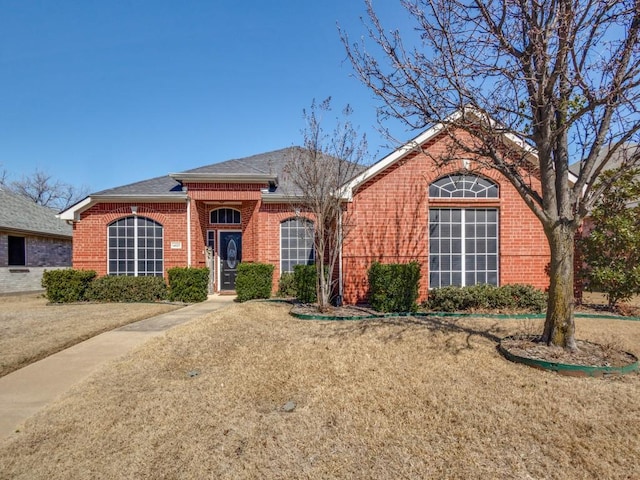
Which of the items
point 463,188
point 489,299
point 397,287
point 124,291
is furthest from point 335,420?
point 124,291

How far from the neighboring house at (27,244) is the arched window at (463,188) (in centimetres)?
1836

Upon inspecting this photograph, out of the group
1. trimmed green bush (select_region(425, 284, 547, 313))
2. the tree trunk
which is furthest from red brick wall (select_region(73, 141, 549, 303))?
the tree trunk

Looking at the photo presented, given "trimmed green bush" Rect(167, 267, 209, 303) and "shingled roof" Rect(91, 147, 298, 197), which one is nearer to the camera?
"trimmed green bush" Rect(167, 267, 209, 303)

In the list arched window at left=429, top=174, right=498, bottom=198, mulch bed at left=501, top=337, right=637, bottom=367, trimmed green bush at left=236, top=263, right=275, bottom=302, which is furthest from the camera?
trimmed green bush at left=236, top=263, right=275, bottom=302

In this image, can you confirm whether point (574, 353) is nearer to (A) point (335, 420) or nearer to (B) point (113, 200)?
(A) point (335, 420)

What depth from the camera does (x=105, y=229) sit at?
44.1 feet

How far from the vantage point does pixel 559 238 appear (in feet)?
17.7

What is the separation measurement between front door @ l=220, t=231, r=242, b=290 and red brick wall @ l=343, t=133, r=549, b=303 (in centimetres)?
597

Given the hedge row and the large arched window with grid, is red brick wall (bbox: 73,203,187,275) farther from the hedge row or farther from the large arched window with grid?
the large arched window with grid

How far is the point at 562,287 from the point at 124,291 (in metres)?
12.3

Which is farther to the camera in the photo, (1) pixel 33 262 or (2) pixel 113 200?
(1) pixel 33 262

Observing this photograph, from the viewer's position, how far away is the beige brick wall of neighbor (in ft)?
54.0

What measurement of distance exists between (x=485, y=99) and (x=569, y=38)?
1183 mm

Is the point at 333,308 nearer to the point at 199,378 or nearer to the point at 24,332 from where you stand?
the point at 199,378
